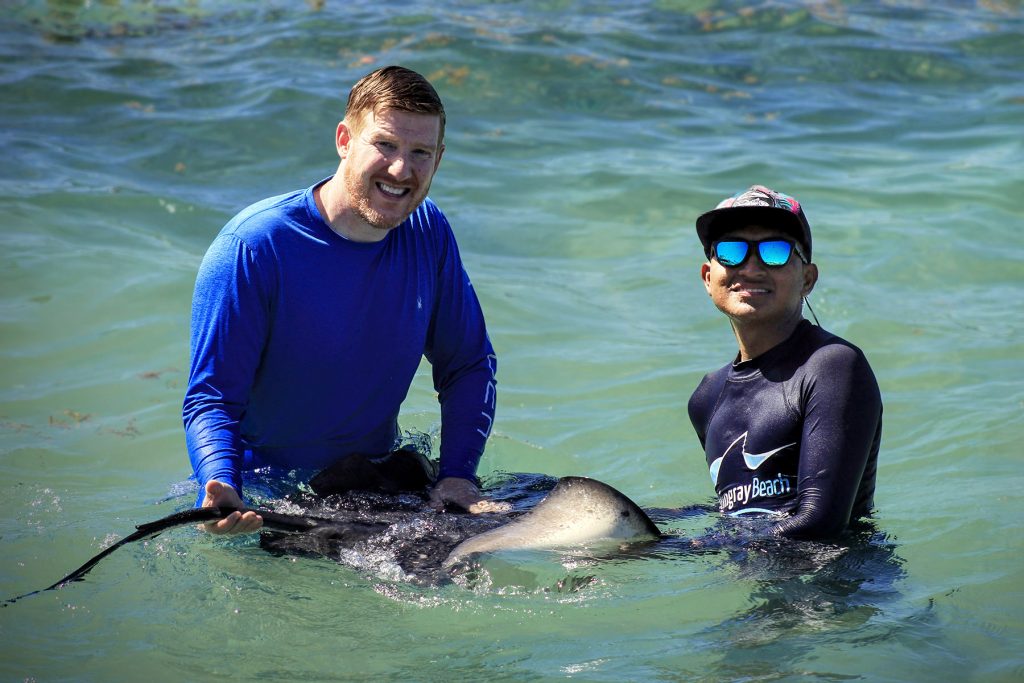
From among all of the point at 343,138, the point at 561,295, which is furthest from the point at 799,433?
the point at 561,295

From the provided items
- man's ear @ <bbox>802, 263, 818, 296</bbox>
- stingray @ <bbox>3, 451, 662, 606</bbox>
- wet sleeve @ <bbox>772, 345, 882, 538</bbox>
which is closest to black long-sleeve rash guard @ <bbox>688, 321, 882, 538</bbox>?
wet sleeve @ <bbox>772, 345, 882, 538</bbox>

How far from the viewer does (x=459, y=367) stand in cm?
488

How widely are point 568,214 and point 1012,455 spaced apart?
4.50m

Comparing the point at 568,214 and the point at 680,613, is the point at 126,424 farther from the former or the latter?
the point at 568,214

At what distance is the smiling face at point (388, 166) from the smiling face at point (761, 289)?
1.13m

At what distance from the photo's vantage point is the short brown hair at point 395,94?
4.26 meters

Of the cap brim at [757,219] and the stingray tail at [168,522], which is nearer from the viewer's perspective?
the stingray tail at [168,522]

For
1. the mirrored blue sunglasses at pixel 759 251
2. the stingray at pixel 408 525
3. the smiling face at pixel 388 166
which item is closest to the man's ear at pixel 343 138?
the smiling face at pixel 388 166

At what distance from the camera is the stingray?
3.94 metres

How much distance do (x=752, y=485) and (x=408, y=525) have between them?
1.24 metres

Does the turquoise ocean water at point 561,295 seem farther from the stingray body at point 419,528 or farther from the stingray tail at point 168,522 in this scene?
the stingray tail at point 168,522

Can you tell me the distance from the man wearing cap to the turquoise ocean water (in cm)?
22

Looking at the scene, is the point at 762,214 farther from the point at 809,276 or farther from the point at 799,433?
the point at 799,433

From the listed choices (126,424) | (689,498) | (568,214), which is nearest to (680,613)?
(689,498)
